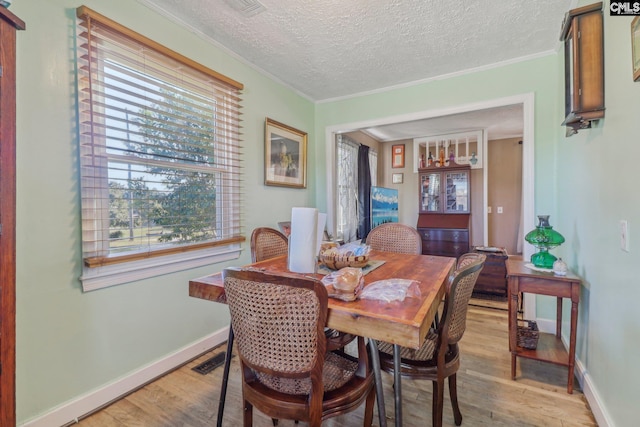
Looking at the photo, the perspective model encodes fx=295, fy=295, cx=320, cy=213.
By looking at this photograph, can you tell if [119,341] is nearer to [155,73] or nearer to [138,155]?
[138,155]

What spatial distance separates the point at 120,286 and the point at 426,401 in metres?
1.94

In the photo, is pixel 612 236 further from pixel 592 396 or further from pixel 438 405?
pixel 438 405

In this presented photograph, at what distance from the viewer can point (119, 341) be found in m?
1.76

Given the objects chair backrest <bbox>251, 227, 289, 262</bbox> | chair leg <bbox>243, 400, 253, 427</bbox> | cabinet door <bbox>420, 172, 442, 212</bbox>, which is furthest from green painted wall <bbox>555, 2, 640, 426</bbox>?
cabinet door <bbox>420, 172, 442, 212</bbox>

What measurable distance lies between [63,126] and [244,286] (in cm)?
140

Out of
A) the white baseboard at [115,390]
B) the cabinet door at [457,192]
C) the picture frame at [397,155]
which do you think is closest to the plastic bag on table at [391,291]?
the white baseboard at [115,390]

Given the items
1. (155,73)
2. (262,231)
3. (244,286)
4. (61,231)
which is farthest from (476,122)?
(61,231)

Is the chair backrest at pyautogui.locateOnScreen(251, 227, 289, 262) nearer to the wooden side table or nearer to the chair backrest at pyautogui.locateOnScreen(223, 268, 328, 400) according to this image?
the chair backrest at pyautogui.locateOnScreen(223, 268, 328, 400)

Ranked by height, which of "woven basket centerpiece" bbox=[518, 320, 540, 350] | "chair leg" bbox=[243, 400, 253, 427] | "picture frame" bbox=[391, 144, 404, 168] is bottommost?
"woven basket centerpiece" bbox=[518, 320, 540, 350]

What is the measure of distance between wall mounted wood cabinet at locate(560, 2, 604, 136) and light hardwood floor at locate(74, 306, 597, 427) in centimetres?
161

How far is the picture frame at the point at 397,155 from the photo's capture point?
581cm

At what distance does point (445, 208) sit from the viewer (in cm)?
499

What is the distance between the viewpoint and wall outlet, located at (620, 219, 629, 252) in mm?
1227

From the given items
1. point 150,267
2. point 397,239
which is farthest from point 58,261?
point 397,239
